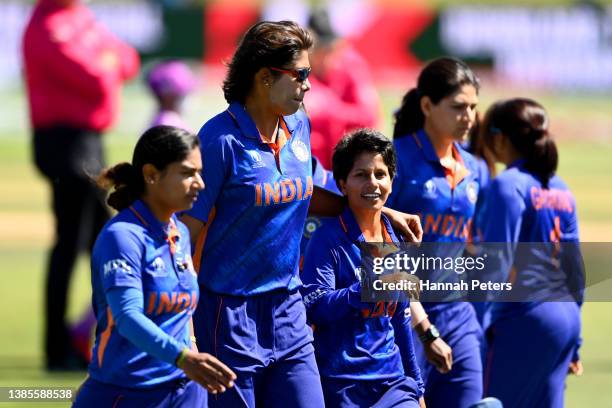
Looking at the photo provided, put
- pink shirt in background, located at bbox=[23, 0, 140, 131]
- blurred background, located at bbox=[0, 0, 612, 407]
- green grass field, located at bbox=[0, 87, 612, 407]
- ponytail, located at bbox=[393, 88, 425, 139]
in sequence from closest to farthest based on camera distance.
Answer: ponytail, located at bbox=[393, 88, 425, 139] < green grass field, located at bbox=[0, 87, 612, 407] < pink shirt in background, located at bbox=[23, 0, 140, 131] < blurred background, located at bbox=[0, 0, 612, 407]

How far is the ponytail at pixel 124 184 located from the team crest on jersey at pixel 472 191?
2029 millimetres

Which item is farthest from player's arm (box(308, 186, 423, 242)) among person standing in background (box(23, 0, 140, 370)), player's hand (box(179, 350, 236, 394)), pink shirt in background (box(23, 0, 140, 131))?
pink shirt in background (box(23, 0, 140, 131))

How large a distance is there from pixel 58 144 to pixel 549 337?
14.7 ft

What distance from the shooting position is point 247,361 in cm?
492

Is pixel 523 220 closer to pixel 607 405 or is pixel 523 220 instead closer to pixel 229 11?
pixel 607 405

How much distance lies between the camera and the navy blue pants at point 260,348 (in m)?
4.92

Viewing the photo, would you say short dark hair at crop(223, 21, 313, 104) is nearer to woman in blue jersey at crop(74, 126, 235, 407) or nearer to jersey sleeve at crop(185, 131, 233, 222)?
jersey sleeve at crop(185, 131, 233, 222)

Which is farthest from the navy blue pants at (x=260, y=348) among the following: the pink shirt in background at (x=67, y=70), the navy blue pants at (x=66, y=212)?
the pink shirt in background at (x=67, y=70)

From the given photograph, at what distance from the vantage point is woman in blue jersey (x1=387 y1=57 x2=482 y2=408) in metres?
5.94

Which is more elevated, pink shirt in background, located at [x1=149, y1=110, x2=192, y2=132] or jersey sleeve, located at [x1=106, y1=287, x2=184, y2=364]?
pink shirt in background, located at [x1=149, y1=110, x2=192, y2=132]

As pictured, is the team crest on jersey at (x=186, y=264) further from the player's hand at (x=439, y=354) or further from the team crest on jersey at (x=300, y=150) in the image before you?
the player's hand at (x=439, y=354)

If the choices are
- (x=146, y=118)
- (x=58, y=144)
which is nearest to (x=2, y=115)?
(x=146, y=118)

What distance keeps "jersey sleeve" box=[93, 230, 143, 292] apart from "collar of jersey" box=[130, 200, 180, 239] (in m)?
0.09

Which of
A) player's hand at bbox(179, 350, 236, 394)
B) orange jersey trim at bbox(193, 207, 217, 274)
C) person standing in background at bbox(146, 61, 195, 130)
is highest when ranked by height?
person standing in background at bbox(146, 61, 195, 130)
